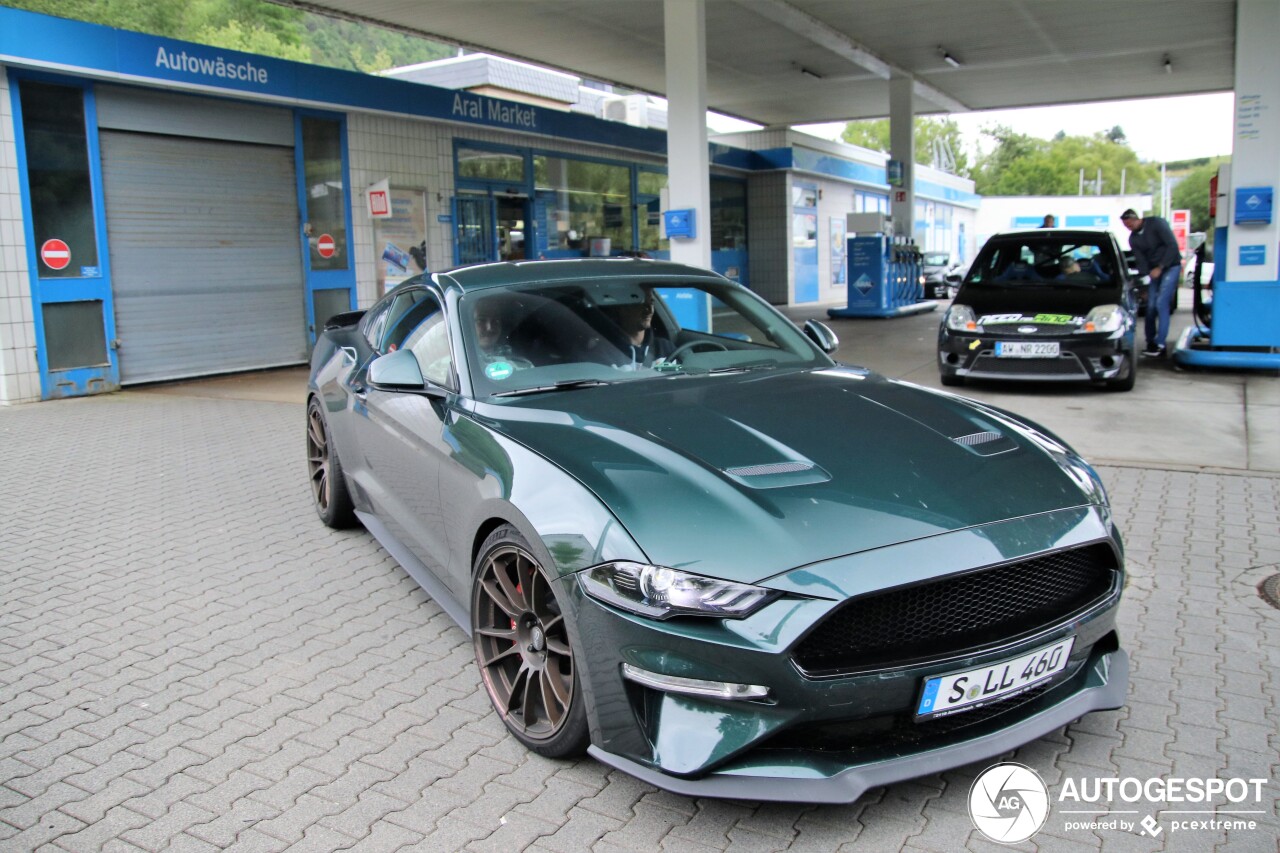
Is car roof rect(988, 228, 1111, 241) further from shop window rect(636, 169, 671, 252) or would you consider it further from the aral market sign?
shop window rect(636, 169, 671, 252)

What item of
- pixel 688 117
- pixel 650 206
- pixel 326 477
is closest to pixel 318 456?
pixel 326 477

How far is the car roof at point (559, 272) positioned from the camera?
425 cm

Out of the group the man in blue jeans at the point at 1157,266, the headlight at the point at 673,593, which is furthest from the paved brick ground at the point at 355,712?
the man in blue jeans at the point at 1157,266

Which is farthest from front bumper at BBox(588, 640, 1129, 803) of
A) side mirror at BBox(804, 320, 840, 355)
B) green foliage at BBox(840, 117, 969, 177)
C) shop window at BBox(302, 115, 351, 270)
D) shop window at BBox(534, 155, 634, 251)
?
green foliage at BBox(840, 117, 969, 177)

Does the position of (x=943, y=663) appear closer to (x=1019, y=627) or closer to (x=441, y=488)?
(x=1019, y=627)

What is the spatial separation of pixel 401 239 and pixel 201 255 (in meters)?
3.14

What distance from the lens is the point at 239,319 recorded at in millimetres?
13047

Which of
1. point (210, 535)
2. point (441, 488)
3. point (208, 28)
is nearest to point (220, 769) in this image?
point (441, 488)

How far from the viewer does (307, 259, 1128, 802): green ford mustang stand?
247cm

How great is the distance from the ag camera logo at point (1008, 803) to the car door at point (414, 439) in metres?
2.01

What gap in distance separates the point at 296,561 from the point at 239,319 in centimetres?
881

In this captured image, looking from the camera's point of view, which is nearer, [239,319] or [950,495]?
[950,495]

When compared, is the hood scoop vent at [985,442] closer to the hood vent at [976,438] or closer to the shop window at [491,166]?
the hood vent at [976,438]

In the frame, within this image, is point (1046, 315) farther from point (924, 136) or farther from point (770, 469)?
point (924, 136)
